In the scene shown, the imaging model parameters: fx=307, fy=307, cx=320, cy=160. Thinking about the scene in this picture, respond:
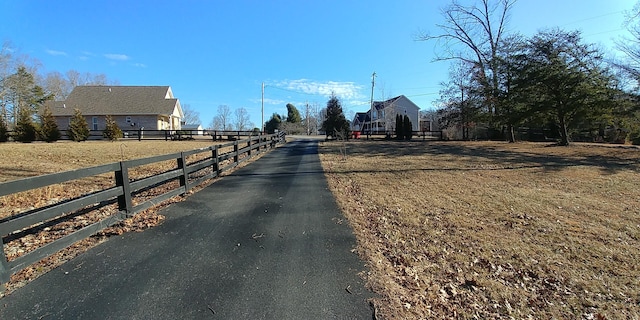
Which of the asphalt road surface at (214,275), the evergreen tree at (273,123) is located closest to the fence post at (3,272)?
the asphalt road surface at (214,275)

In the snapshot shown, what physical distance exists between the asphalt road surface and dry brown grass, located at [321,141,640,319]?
1.47 ft

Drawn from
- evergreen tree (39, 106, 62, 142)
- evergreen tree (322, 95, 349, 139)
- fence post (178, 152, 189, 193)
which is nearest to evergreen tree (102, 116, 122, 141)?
evergreen tree (39, 106, 62, 142)

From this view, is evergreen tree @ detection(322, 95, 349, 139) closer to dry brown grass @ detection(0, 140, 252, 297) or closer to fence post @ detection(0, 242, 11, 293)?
dry brown grass @ detection(0, 140, 252, 297)

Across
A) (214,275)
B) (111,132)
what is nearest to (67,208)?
(214,275)

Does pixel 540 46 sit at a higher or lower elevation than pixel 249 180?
higher

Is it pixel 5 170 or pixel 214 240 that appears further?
pixel 5 170

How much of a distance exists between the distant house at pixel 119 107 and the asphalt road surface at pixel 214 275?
3671 centimetres

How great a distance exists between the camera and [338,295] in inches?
115

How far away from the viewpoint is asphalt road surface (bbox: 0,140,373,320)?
2.65m

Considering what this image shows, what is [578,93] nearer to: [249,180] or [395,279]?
[249,180]

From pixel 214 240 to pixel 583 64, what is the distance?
2427 cm

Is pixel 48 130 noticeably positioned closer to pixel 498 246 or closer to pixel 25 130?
pixel 25 130

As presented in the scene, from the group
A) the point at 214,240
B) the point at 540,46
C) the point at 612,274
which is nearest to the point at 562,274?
the point at 612,274

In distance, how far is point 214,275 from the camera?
3262mm
